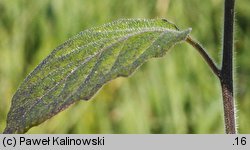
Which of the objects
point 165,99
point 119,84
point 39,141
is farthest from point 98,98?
point 39,141


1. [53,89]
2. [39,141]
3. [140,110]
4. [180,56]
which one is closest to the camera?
[53,89]

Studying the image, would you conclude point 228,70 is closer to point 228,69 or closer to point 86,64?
point 228,69

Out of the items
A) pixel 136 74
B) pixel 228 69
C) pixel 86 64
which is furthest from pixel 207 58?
pixel 136 74

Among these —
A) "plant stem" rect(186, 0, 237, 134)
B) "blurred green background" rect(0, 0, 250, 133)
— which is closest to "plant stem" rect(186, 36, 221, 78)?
"plant stem" rect(186, 0, 237, 134)

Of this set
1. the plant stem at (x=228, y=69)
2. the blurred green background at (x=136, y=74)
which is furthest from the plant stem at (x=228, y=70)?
the blurred green background at (x=136, y=74)

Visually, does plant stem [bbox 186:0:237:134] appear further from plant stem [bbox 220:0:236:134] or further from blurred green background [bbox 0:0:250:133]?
blurred green background [bbox 0:0:250:133]

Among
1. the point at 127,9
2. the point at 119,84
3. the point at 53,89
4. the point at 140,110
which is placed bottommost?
the point at 53,89

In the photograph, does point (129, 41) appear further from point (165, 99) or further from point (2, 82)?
point (2, 82)
